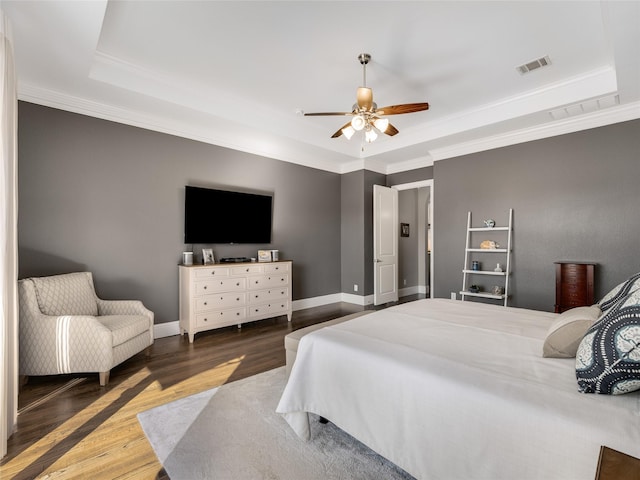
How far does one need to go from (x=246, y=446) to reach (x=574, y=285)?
12.7 feet

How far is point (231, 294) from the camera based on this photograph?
426 centimetres

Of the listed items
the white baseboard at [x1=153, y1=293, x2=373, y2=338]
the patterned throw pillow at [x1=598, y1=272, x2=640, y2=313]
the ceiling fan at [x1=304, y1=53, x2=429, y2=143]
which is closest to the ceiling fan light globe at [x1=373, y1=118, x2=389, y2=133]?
the ceiling fan at [x1=304, y1=53, x2=429, y2=143]

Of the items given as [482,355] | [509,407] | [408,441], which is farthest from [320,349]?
[509,407]

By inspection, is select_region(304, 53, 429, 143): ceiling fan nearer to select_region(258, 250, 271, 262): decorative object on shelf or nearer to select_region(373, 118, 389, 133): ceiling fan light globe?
select_region(373, 118, 389, 133): ceiling fan light globe

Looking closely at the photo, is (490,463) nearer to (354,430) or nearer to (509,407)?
(509,407)

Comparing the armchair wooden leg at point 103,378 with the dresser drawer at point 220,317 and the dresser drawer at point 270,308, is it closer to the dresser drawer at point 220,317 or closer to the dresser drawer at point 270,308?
the dresser drawer at point 220,317

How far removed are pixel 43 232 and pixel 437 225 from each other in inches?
208

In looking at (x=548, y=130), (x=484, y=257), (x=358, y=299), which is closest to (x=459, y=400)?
(x=484, y=257)

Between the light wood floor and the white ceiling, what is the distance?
8.99 feet

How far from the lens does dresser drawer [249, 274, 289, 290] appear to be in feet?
14.8

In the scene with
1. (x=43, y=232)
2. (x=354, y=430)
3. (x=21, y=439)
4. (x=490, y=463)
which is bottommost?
(x=21, y=439)

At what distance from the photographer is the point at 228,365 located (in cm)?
316

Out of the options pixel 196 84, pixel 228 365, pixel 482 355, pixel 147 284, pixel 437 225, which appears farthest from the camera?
pixel 437 225

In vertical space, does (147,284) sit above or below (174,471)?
above
